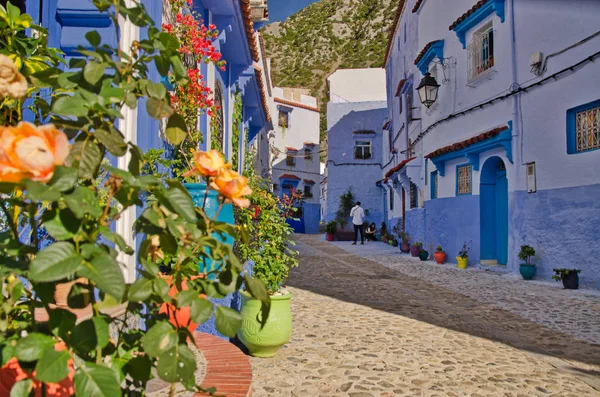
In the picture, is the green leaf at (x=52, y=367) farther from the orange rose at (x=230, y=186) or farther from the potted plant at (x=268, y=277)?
the potted plant at (x=268, y=277)

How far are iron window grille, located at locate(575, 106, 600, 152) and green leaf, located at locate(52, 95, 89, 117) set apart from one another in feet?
29.9

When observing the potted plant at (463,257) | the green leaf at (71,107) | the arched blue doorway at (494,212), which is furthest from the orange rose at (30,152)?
the potted plant at (463,257)

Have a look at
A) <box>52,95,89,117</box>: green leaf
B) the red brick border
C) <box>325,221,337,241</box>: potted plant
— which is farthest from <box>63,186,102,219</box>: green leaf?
<box>325,221,337,241</box>: potted plant

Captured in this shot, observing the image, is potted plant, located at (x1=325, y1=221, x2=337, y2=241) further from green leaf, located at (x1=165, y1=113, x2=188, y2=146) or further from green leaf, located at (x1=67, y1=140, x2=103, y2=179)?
green leaf, located at (x1=67, y1=140, x2=103, y2=179)

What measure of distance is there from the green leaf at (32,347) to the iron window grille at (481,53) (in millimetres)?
11697

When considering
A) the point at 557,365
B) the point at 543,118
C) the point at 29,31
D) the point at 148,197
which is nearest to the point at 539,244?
the point at 543,118

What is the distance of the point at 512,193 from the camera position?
10.5 m

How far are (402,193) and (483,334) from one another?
14452mm

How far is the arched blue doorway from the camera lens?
11562mm

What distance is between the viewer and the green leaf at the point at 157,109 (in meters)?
1.29

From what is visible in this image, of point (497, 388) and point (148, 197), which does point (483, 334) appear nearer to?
point (497, 388)

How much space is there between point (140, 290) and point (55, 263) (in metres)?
0.24

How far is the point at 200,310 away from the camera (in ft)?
3.95

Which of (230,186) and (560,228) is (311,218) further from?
(230,186)
